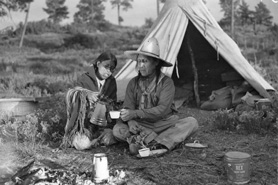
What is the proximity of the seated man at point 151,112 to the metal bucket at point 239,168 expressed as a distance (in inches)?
33.5

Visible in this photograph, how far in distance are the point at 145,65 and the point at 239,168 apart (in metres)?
1.43

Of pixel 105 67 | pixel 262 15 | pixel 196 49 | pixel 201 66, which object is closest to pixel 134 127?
pixel 105 67

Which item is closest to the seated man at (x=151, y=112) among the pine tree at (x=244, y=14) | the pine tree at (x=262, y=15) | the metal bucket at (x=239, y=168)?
the metal bucket at (x=239, y=168)

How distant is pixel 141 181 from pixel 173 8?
14.1 feet

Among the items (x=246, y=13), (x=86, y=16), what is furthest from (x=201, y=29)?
(x=86, y=16)

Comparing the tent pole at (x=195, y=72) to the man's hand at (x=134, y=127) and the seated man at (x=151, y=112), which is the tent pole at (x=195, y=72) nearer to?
the seated man at (x=151, y=112)

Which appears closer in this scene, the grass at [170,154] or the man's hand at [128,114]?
the grass at [170,154]

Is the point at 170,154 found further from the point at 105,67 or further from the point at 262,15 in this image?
the point at 262,15

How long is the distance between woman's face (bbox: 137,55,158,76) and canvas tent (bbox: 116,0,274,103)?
2158mm

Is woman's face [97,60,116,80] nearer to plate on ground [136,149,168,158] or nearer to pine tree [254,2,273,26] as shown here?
plate on ground [136,149,168,158]

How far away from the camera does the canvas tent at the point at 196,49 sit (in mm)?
5691

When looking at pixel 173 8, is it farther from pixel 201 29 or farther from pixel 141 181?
pixel 141 181

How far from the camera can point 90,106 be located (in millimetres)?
3617

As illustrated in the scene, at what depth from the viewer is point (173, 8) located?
6.23 metres
